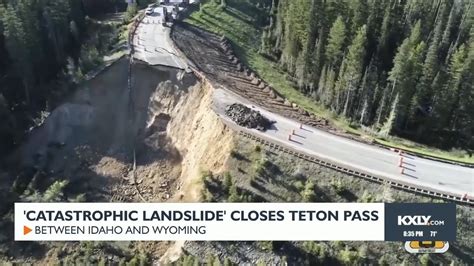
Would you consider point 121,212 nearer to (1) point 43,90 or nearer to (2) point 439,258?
(2) point 439,258

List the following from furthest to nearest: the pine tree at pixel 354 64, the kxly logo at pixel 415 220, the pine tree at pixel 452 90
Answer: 1. the pine tree at pixel 354 64
2. the pine tree at pixel 452 90
3. the kxly logo at pixel 415 220

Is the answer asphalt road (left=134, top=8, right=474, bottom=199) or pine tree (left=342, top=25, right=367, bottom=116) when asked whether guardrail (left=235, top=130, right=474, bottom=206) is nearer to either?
asphalt road (left=134, top=8, right=474, bottom=199)

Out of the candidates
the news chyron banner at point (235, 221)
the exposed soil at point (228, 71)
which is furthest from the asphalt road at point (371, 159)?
the news chyron banner at point (235, 221)

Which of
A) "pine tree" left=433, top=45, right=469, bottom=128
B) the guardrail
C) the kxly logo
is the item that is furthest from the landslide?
"pine tree" left=433, top=45, right=469, bottom=128

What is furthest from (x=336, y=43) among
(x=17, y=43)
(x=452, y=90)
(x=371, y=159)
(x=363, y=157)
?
(x=17, y=43)

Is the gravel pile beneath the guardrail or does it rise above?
above

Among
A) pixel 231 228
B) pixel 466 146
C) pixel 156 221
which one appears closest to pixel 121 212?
pixel 156 221

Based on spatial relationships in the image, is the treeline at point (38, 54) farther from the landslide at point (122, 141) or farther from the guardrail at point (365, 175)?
the guardrail at point (365, 175)
